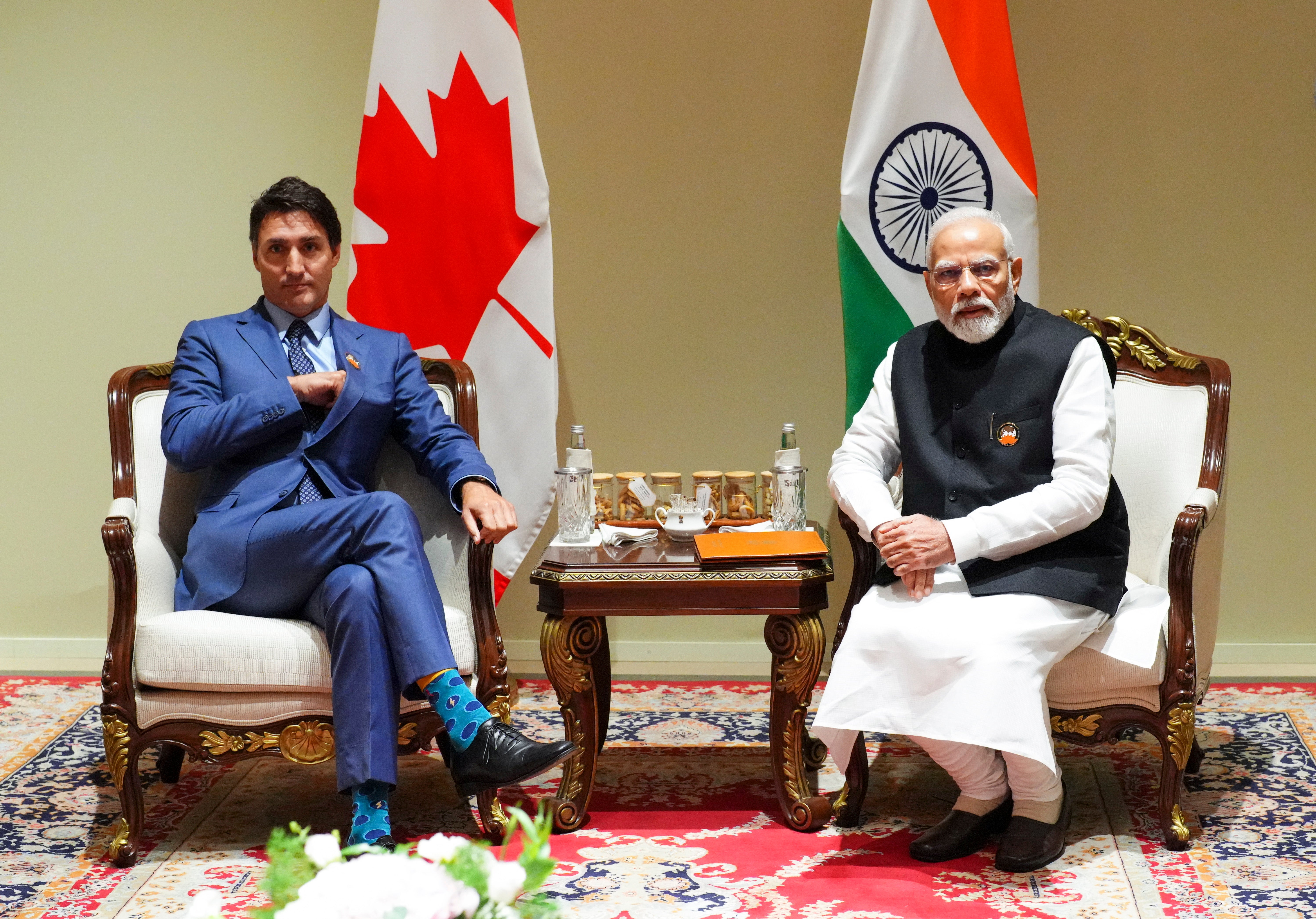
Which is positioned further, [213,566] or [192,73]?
[192,73]

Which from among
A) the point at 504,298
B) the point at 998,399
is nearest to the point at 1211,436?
the point at 998,399

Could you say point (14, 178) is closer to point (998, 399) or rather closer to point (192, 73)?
point (192, 73)

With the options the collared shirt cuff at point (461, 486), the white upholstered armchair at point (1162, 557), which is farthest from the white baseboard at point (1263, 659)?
the collared shirt cuff at point (461, 486)

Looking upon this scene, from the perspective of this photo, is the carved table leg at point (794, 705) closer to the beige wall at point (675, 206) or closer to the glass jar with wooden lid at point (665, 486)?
the glass jar with wooden lid at point (665, 486)

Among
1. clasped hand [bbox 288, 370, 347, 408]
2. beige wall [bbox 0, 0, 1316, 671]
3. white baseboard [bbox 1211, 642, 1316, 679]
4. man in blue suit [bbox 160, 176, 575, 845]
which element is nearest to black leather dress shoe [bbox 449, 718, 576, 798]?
man in blue suit [bbox 160, 176, 575, 845]

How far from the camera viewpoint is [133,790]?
2.84m

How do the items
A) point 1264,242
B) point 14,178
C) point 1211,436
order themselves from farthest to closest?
point 14,178
point 1264,242
point 1211,436

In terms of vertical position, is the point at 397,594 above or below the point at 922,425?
below

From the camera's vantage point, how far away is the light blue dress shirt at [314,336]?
320 centimetres

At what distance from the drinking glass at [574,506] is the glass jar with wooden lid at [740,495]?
0.44 meters

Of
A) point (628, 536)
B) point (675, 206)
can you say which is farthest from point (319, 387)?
point (675, 206)

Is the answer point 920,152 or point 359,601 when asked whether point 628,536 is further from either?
point 920,152

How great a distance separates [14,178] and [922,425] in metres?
3.36

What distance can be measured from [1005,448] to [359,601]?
149 centimetres
